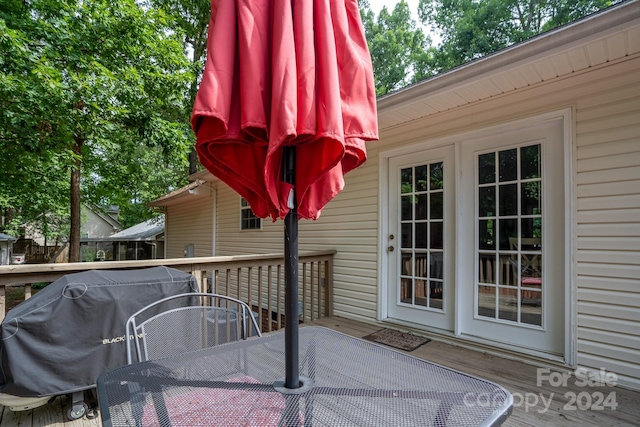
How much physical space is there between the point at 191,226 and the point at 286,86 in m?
9.47

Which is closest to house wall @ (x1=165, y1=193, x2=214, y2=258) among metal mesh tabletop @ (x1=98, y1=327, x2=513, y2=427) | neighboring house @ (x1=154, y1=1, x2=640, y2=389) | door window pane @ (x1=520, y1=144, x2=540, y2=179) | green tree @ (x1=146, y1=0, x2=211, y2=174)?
green tree @ (x1=146, y1=0, x2=211, y2=174)

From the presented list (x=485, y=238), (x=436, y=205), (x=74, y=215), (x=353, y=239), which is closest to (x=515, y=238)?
(x=485, y=238)

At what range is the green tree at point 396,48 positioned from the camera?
14664mm

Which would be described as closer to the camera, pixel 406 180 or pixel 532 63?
pixel 532 63

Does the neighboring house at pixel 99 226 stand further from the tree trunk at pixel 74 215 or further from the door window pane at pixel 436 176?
the door window pane at pixel 436 176

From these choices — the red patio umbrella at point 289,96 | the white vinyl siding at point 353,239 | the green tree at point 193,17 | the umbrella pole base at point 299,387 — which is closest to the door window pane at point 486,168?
the white vinyl siding at point 353,239

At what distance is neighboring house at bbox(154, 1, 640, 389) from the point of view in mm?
2354

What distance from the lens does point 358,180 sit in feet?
14.2

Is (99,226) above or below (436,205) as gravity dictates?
below

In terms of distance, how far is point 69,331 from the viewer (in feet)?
6.37

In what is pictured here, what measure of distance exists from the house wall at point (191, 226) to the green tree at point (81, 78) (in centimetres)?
217

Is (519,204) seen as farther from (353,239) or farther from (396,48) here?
(396,48)

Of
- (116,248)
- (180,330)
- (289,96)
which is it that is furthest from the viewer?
(116,248)

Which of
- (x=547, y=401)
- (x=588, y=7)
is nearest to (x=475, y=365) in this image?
(x=547, y=401)
